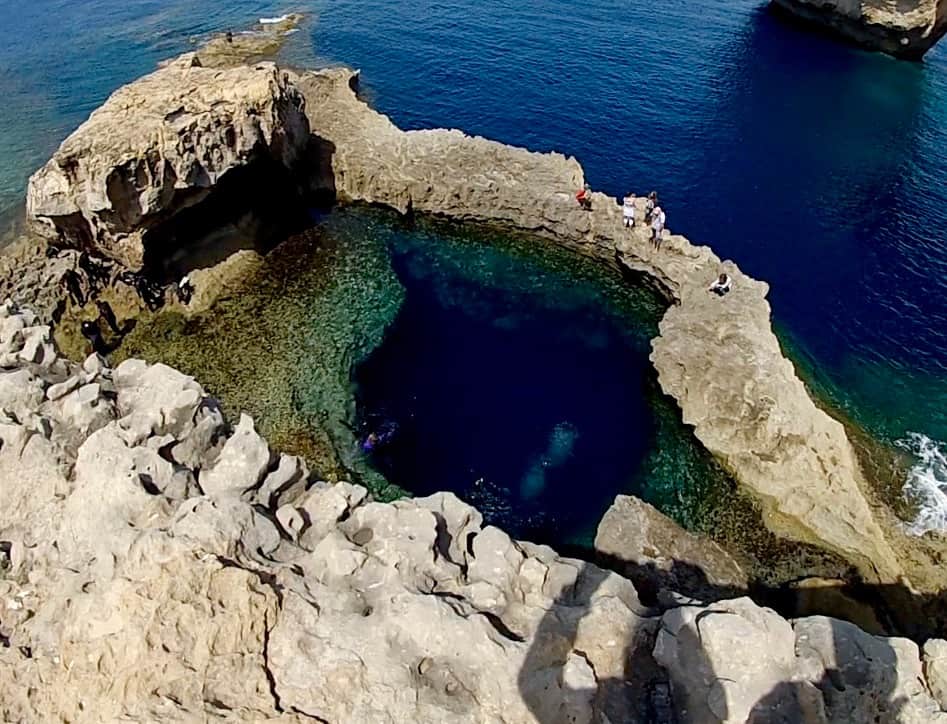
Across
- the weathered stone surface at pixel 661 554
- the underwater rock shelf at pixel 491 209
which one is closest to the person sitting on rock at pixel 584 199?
the underwater rock shelf at pixel 491 209

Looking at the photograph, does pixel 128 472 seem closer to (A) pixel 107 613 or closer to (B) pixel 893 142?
(A) pixel 107 613

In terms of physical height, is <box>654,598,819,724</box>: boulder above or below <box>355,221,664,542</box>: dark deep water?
above

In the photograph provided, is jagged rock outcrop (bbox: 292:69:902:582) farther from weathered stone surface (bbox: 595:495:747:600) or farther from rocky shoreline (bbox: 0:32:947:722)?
weathered stone surface (bbox: 595:495:747:600)

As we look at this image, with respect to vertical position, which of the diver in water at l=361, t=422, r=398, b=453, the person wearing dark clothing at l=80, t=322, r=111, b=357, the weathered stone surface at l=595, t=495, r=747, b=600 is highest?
the weathered stone surface at l=595, t=495, r=747, b=600

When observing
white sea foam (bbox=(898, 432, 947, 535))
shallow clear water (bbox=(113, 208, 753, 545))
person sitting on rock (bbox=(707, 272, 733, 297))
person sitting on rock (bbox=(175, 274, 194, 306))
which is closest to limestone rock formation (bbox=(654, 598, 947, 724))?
shallow clear water (bbox=(113, 208, 753, 545))

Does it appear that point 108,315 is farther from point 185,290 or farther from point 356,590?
point 356,590

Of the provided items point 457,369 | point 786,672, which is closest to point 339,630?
point 786,672
